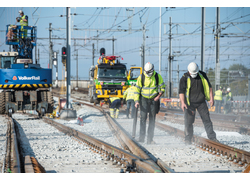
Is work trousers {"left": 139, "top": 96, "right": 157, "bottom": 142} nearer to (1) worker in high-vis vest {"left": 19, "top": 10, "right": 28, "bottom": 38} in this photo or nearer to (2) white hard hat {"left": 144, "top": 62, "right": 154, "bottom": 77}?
(2) white hard hat {"left": 144, "top": 62, "right": 154, "bottom": 77}

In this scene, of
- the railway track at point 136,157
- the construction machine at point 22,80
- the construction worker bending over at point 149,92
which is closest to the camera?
the railway track at point 136,157

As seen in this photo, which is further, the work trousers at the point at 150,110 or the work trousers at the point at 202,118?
the work trousers at the point at 150,110

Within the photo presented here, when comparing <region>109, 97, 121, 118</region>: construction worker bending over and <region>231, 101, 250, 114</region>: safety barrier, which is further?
<region>231, 101, 250, 114</region>: safety barrier

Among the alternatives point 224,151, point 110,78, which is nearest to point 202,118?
point 224,151

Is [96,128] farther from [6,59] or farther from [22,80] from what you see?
[6,59]

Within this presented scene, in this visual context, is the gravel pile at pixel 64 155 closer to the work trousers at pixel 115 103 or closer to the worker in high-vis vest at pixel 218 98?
the work trousers at pixel 115 103

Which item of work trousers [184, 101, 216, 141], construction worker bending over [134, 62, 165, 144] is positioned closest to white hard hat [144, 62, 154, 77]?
construction worker bending over [134, 62, 165, 144]

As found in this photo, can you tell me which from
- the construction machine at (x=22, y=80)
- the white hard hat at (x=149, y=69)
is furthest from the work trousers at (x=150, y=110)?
the construction machine at (x=22, y=80)

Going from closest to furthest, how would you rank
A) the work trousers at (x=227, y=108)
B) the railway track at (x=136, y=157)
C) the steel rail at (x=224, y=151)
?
1. the railway track at (x=136, y=157)
2. the steel rail at (x=224, y=151)
3. the work trousers at (x=227, y=108)

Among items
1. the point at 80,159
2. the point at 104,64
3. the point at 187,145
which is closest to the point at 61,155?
the point at 80,159

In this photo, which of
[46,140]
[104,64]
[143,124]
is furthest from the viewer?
[104,64]
